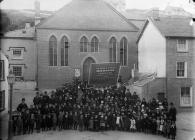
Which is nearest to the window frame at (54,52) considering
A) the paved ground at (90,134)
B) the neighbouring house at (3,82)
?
the paved ground at (90,134)

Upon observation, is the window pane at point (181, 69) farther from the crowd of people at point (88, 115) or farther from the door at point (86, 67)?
the door at point (86, 67)

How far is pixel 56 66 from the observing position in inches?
595

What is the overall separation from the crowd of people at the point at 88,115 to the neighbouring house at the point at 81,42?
0.80m

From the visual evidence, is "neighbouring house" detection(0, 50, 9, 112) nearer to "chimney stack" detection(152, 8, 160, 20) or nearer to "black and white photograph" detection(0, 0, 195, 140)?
"black and white photograph" detection(0, 0, 195, 140)

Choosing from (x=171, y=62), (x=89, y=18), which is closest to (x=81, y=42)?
(x=89, y=18)

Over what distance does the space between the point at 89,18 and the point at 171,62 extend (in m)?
5.59

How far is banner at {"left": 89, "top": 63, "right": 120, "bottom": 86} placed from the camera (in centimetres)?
1433

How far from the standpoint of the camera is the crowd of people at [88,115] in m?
13.6

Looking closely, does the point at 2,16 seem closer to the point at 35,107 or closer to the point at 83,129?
the point at 35,107

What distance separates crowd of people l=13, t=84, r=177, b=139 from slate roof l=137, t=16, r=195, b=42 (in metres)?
4.29

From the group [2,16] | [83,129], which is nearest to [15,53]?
[2,16]

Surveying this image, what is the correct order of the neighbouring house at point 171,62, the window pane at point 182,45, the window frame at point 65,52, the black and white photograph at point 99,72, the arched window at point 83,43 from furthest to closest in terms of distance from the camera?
the window pane at point 182,45 → the neighbouring house at point 171,62 → the window frame at point 65,52 → the arched window at point 83,43 → the black and white photograph at point 99,72

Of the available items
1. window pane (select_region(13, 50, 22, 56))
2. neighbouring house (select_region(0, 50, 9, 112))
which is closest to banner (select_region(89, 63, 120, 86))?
window pane (select_region(13, 50, 22, 56))

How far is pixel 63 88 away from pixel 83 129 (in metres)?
2.18
